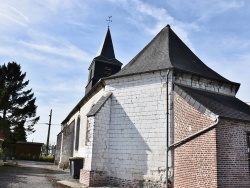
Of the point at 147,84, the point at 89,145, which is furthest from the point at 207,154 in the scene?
the point at 89,145

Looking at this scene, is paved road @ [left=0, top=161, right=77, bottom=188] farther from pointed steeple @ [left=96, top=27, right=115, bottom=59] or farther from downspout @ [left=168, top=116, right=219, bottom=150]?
pointed steeple @ [left=96, top=27, right=115, bottom=59]

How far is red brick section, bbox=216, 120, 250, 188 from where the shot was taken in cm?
741

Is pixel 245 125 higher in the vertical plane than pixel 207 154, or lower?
higher

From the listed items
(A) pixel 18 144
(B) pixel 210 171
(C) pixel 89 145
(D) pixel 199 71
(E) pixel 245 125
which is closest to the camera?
(B) pixel 210 171

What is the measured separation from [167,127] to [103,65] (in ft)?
36.5

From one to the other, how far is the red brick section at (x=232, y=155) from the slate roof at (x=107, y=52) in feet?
42.6

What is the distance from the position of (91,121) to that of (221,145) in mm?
5073

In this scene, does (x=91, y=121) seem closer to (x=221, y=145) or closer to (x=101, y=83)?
(x=101, y=83)

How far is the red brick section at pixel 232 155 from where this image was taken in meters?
7.41

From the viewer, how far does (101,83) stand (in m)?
11.9

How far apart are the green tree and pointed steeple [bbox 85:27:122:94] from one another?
42.7ft

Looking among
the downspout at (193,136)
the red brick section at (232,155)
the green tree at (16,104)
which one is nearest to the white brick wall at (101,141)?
the downspout at (193,136)

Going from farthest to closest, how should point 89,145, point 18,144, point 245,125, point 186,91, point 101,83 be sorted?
point 18,144, point 101,83, point 89,145, point 186,91, point 245,125

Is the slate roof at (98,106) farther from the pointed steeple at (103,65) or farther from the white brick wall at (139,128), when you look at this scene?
the pointed steeple at (103,65)
